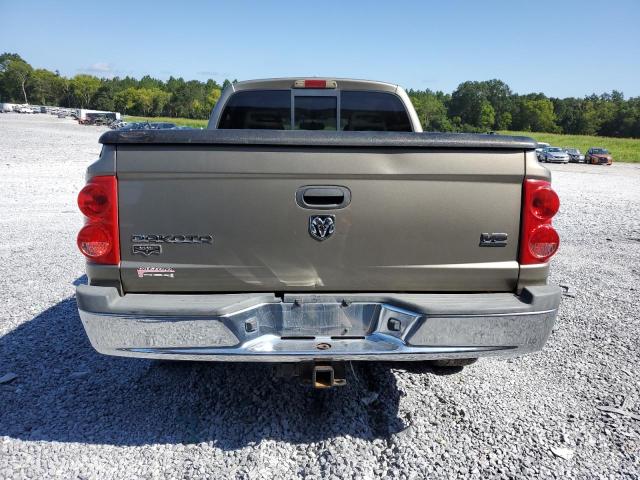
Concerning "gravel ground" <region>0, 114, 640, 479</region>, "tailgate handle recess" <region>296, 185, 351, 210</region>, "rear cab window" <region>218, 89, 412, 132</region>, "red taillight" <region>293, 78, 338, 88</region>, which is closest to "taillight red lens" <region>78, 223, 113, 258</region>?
"tailgate handle recess" <region>296, 185, 351, 210</region>

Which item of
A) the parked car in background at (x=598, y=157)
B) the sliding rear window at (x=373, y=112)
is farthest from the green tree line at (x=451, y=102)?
the sliding rear window at (x=373, y=112)

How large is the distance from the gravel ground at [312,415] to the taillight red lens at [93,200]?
1369 millimetres

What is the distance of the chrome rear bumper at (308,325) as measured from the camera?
98.5 inches

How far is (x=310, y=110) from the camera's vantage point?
474 cm

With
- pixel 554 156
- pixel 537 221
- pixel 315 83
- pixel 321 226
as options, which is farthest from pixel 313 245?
pixel 554 156

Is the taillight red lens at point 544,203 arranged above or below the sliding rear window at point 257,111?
below

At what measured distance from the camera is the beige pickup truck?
98.3 inches

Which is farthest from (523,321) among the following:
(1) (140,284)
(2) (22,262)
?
(2) (22,262)

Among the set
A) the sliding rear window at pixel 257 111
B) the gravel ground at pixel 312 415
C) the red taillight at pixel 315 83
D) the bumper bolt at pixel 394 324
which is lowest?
Result: the gravel ground at pixel 312 415

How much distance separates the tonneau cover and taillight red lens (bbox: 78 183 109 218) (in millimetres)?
241

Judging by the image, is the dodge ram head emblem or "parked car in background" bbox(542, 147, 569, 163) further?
"parked car in background" bbox(542, 147, 569, 163)

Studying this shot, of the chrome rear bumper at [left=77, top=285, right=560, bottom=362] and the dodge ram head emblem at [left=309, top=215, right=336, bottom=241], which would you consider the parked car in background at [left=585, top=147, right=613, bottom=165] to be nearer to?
the chrome rear bumper at [left=77, top=285, right=560, bottom=362]

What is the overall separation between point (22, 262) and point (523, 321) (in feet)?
21.2

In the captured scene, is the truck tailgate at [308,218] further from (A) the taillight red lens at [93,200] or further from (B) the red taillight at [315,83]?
(B) the red taillight at [315,83]
